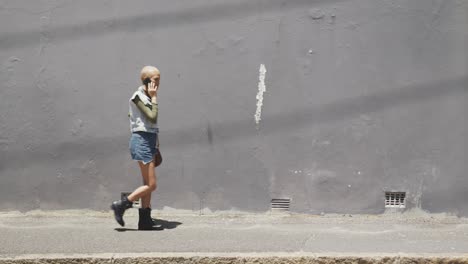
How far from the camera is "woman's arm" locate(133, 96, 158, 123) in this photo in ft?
19.0

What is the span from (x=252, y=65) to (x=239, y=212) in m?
1.62

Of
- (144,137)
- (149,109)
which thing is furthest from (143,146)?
(149,109)

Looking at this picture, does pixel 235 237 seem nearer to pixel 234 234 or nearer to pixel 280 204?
pixel 234 234

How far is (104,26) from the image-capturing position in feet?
22.2

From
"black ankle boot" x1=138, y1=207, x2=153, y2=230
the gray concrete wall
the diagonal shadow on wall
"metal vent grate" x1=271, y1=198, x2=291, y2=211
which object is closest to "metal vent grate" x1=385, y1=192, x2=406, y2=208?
the gray concrete wall

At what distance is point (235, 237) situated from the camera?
19.3 ft

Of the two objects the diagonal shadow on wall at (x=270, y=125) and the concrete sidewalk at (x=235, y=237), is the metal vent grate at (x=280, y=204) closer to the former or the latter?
the concrete sidewalk at (x=235, y=237)

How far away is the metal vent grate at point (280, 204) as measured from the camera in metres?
6.93

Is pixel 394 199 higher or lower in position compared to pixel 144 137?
lower

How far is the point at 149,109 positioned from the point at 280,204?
198 centimetres

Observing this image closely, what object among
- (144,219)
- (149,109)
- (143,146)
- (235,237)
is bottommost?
(235,237)

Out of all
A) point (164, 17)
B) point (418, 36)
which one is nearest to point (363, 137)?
point (418, 36)

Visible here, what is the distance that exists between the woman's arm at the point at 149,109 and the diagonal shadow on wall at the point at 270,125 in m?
1.05

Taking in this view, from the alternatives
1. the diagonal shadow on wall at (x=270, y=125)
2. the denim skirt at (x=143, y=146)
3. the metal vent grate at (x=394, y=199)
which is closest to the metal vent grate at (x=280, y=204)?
the diagonal shadow on wall at (x=270, y=125)
